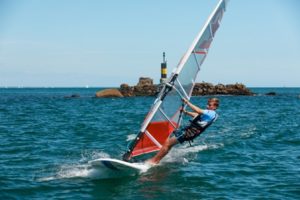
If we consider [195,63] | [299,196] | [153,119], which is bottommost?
[299,196]

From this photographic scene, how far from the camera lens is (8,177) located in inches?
372

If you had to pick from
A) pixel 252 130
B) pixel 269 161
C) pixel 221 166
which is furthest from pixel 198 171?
pixel 252 130

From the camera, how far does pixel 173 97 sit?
10.8 meters

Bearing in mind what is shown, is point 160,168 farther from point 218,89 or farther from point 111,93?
point 218,89

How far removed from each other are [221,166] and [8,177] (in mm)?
5015

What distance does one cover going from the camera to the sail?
10.4 meters

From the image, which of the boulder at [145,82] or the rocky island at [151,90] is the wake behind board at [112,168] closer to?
the rocky island at [151,90]

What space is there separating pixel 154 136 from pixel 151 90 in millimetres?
48095

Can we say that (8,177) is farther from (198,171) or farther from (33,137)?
(33,137)

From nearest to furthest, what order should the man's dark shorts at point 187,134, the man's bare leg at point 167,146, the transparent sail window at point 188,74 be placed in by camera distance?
the man's dark shorts at point 187,134
the man's bare leg at point 167,146
the transparent sail window at point 188,74

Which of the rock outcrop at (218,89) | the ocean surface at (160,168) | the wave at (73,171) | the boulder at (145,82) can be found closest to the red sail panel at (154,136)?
the ocean surface at (160,168)

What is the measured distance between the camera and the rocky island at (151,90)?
58.0m

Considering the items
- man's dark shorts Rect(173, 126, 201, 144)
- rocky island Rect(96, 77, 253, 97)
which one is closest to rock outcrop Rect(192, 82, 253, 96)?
rocky island Rect(96, 77, 253, 97)

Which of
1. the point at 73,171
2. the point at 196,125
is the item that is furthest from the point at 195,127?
the point at 73,171
